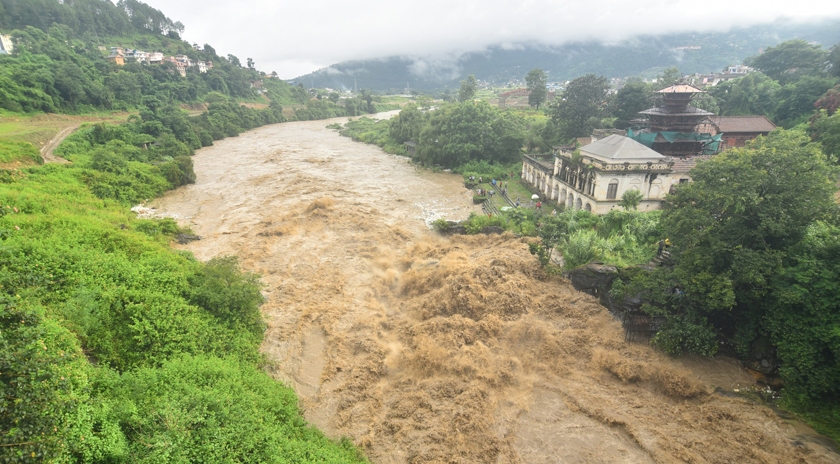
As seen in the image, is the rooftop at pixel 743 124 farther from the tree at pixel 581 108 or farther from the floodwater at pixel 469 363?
the floodwater at pixel 469 363

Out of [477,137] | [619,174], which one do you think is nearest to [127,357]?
[619,174]

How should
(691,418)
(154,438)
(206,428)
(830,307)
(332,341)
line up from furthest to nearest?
(332,341) → (691,418) → (830,307) → (206,428) → (154,438)

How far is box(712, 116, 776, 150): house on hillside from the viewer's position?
36.1 m

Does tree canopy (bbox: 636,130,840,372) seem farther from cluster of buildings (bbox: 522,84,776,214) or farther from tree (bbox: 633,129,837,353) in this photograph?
cluster of buildings (bbox: 522,84,776,214)

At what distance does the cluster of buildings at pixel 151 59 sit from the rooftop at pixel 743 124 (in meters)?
89.2

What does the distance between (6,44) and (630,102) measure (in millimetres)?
87447

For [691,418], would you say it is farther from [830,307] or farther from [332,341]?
[332,341]

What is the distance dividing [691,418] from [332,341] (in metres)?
12.4

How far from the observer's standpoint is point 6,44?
6319 centimetres

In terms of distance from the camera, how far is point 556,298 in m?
19.0

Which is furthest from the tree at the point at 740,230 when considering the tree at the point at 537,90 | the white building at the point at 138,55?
the white building at the point at 138,55

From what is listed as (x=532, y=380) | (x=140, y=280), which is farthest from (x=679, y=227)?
(x=140, y=280)

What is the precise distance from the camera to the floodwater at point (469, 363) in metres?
12.0

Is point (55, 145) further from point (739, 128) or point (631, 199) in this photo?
point (739, 128)
